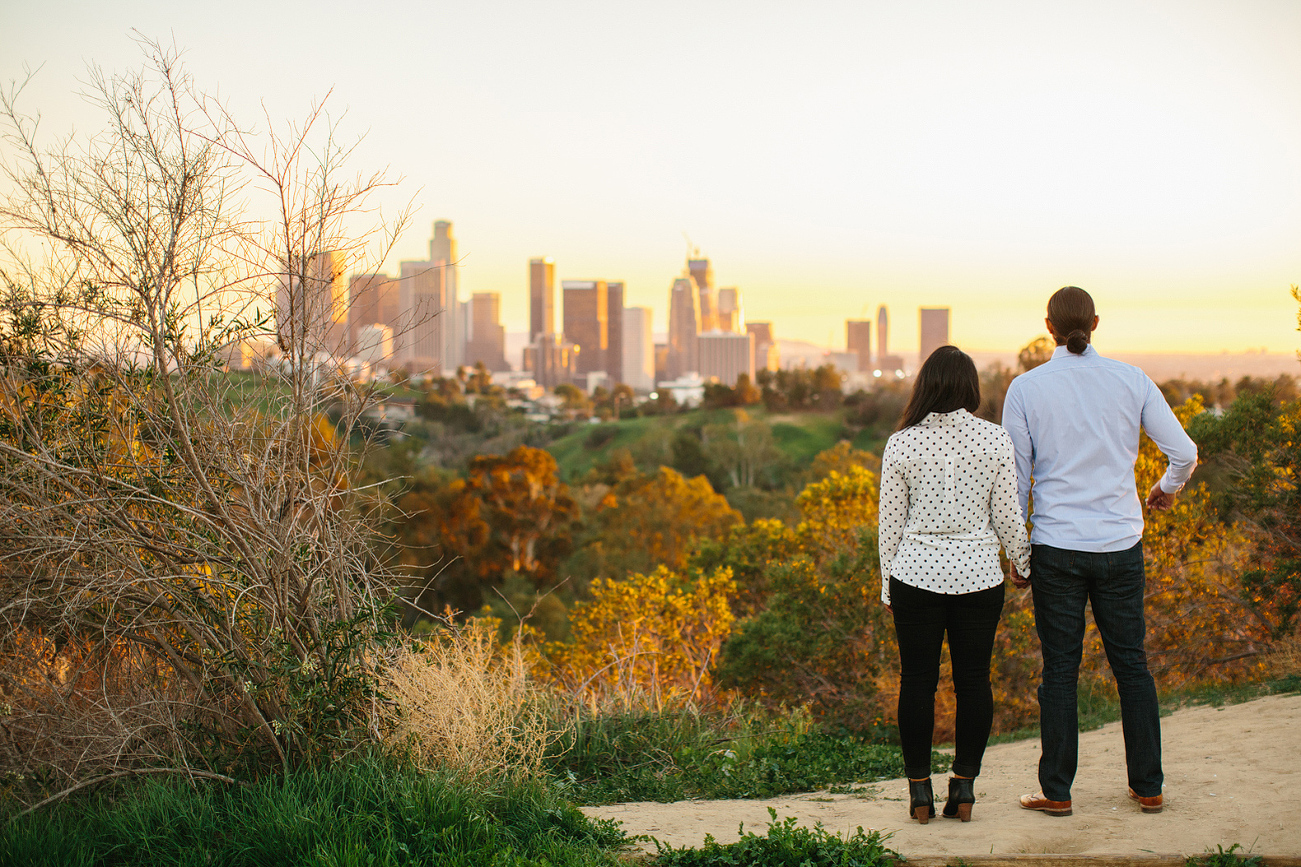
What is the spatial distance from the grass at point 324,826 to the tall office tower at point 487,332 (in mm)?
145733

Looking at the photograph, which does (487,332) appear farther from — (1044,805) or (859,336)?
(1044,805)

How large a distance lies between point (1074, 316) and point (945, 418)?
60cm

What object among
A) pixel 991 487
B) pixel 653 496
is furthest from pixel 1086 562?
pixel 653 496

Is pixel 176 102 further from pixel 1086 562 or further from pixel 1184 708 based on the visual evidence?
pixel 1184 708

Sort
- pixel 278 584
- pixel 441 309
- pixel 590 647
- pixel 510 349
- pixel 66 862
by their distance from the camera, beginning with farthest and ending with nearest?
pixel 510 349
pixel 590 647
pixel 441 309
pixel 278 584
pixel 66 862

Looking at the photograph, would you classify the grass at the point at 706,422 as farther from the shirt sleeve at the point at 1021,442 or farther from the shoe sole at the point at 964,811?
the shoe sole at the point at 964,811

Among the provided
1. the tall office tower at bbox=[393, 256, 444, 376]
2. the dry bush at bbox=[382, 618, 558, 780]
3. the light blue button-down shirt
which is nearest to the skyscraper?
the tall office tower at bbox=[393, 256, 444, 376]

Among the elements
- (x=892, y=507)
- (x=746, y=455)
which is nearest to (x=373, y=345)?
(x=892, y=507)

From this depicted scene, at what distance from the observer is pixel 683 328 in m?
192

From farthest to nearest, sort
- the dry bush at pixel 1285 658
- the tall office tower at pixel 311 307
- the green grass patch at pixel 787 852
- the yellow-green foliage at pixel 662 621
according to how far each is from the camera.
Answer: the yellow-green foliage at pixel 662 621 < the dry bush at pixel 1285 658 < the tall office tower at pixel 311 307 < the green grass patch at pixel 787 852

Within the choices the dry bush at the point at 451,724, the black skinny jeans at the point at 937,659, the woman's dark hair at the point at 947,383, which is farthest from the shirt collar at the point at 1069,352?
the dry bush at the point at 451,724

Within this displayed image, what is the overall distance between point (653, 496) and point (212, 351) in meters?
27.5

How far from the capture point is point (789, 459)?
5281 cm

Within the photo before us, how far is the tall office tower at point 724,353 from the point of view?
171125mm
